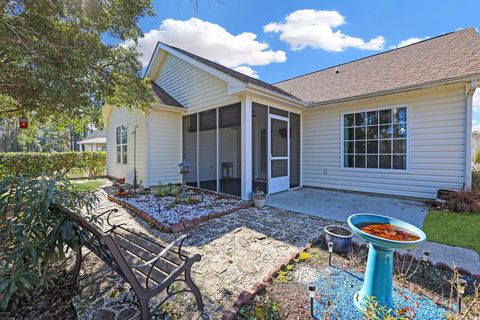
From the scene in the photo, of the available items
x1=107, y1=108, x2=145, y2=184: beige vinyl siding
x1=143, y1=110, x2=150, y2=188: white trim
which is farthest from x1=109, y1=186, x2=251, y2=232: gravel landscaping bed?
x1=107, y1=108, x2=145, y2=184: beige vinyl siding

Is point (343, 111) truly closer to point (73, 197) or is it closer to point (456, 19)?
point (456, 19)

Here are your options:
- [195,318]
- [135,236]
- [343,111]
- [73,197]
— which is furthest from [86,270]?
[343,111]

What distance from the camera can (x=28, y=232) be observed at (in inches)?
83.7

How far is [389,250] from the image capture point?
1.99 meters

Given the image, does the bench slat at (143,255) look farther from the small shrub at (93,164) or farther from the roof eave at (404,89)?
the small shrub at (93,164)

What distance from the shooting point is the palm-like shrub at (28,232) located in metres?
2.06

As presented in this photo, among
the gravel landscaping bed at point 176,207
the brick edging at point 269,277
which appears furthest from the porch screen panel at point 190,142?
the brick edging at point 269,277

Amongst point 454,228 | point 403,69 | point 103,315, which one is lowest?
point 103,315

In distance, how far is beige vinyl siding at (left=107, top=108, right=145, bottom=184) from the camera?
8.38 metres

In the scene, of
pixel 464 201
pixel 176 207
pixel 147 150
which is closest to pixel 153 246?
pixel 176 207

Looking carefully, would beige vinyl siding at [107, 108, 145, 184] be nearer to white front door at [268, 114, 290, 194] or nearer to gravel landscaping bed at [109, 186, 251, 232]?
gravel landscaping bed at [109, 186, 251, 232]

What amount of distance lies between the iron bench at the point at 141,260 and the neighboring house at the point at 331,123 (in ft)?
13.6

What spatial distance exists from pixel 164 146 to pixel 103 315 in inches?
269

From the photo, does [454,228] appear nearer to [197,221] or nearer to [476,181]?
[476,181]
